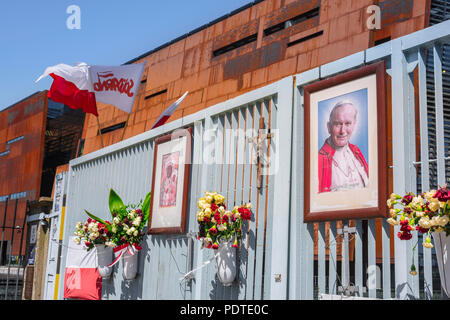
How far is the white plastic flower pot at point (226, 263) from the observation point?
17.4 ft

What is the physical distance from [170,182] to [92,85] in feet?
10.2

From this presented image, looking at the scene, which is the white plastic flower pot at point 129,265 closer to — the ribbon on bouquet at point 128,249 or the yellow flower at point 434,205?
the ribbon on bouquet at point 128,249

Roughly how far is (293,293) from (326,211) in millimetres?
835

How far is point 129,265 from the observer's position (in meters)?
6.93

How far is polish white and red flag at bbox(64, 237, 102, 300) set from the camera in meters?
7.80

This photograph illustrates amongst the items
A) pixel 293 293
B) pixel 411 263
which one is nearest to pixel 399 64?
pixel 411 263

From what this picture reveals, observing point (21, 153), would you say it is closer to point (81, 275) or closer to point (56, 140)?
point (56, 140)

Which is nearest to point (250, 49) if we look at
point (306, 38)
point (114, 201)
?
point (306, 38)

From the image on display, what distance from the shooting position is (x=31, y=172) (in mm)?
35250

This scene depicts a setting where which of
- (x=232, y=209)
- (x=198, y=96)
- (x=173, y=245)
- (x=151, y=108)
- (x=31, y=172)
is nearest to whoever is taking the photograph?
(x=232, y=209)

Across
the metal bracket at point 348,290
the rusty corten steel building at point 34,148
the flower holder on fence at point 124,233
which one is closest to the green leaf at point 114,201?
the flower holder on fence at point 124,233

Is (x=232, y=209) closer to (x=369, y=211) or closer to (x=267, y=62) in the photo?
(x=369, y=211)

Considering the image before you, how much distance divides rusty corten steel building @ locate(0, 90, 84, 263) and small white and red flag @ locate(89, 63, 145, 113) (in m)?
26.5

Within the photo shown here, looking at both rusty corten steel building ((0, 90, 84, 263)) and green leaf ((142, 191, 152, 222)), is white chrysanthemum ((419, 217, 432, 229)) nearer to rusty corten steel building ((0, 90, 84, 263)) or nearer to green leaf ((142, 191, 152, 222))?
green leaf ((142, 191, 152, 222))
